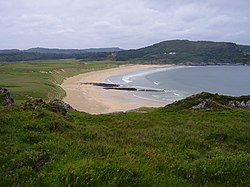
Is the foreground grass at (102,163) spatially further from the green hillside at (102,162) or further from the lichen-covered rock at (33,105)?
the lichen-covered rock at (33,105)

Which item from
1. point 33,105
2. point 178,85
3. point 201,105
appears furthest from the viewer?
point 178,85

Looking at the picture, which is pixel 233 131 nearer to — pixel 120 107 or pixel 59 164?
pixel 59 164

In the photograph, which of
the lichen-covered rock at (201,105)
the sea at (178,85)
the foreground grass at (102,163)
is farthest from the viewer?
the sea at (178,85)

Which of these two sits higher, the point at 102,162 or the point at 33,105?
the point at 102,162

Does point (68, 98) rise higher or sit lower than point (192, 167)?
lower

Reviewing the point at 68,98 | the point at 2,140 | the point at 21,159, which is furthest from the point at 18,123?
the point at 68,98

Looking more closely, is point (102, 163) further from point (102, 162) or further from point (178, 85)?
point (178, 85)

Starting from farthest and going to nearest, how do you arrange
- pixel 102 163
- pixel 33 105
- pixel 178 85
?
pixel 178 85, pixel 33 105, pixel 102 163

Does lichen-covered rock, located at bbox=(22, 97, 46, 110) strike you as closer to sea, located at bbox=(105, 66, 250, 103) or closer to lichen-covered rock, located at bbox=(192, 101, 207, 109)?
lichen-covered rock, located at bbox=(192, 101, 207, 109)

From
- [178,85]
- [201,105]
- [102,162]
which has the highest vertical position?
[102,162]

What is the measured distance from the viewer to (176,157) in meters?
9.00

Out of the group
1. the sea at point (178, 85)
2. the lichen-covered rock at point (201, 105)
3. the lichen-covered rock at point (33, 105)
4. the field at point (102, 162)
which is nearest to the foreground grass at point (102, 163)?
the field at point (102, 162)

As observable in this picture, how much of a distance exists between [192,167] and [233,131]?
25.2 feet

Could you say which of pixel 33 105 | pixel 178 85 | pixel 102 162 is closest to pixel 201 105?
pixel 33 105
